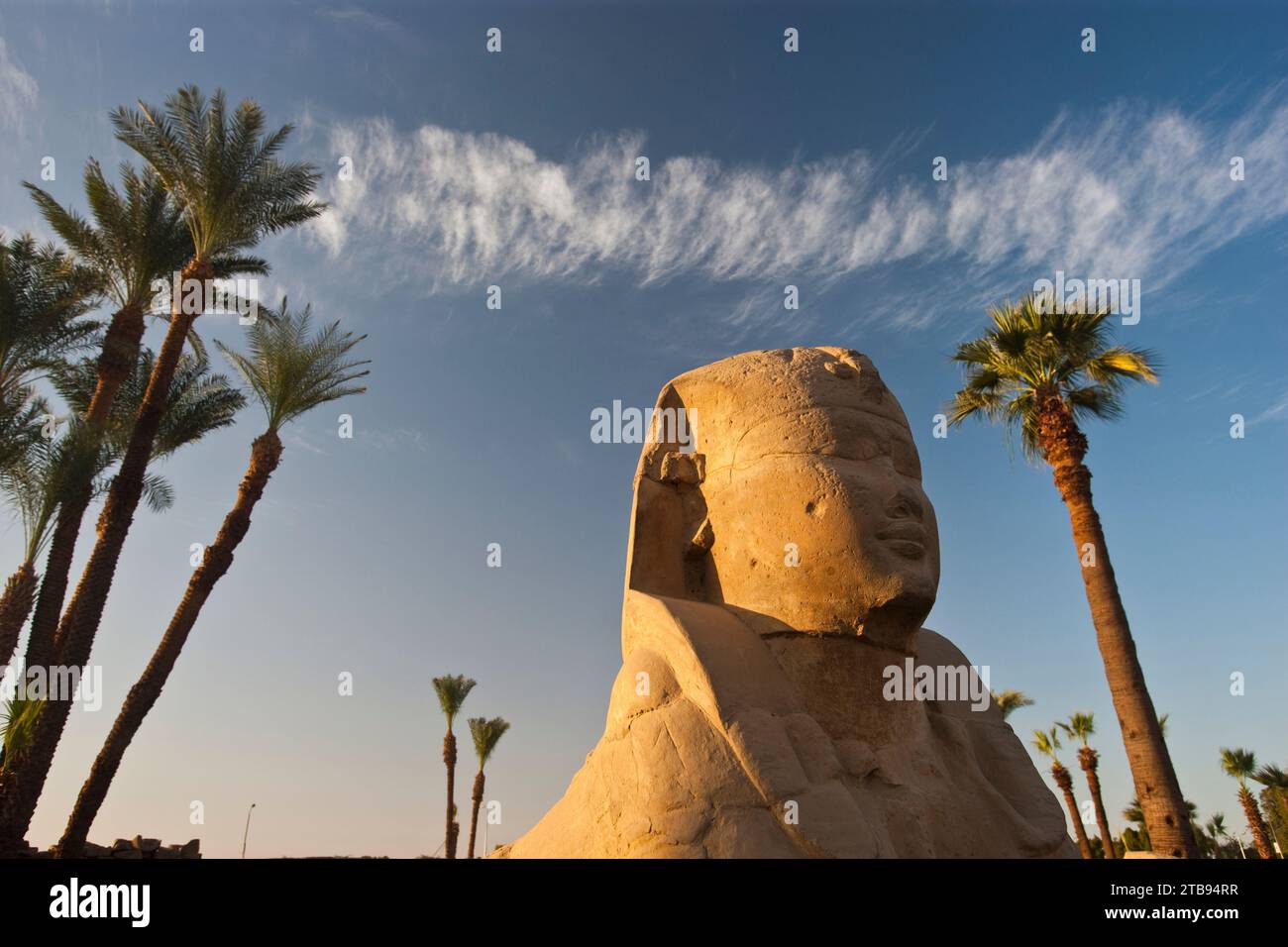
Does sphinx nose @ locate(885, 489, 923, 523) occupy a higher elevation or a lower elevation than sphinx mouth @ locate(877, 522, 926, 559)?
higher

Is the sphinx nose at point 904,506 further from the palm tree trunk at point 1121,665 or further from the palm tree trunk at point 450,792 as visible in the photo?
the palm tree trunk at point 450,792

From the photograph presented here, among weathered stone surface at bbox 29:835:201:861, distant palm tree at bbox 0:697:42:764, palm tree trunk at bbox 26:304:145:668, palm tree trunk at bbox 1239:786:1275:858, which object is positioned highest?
palm tree trunk at bbox 26:304:145:668

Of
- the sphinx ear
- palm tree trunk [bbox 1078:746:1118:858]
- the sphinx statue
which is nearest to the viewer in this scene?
the sphinx statue

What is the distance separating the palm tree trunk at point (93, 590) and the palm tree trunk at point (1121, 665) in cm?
1085

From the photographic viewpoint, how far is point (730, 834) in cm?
302

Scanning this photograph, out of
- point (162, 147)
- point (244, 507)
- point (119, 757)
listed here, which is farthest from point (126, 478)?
point (162, 147)

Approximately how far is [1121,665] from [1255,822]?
1732cm

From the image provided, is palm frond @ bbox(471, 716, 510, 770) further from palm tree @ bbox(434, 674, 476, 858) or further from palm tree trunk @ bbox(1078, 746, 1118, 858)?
palm tree trunk @ bbox(1078, 746, 1118, 858)

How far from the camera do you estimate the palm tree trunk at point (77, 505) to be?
9.97m

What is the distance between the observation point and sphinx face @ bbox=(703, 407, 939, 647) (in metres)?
3.72

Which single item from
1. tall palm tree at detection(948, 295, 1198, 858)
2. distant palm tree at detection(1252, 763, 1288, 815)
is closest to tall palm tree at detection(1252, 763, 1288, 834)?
distant palm tree at detection(1252, 763, 1288, 815)

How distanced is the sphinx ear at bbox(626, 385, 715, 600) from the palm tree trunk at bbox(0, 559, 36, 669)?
31.8ft
